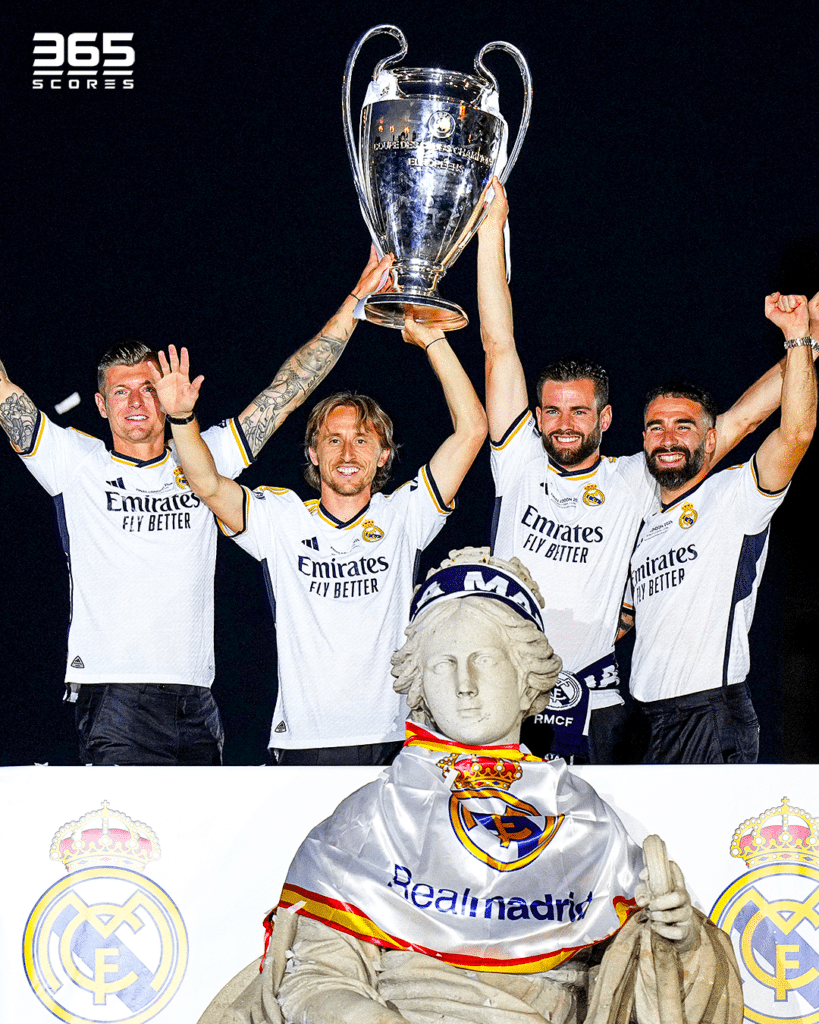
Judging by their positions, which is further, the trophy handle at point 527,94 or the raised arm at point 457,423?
the raised arm at point 457,423

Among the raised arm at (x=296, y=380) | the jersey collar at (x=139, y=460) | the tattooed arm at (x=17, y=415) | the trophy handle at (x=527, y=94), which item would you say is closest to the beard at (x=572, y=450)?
the raised arm at (x=296, y=380)

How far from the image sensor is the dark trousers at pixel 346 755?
4.54m

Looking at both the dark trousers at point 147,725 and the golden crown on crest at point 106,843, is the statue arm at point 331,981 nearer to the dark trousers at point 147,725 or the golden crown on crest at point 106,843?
the golden crown on crest at point 106,843

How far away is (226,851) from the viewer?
405 cm

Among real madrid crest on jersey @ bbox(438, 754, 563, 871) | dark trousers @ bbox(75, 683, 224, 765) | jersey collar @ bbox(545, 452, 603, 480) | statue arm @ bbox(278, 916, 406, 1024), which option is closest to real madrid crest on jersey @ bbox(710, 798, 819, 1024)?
real madrid crest on jersey @ bbox(438, 754, 563, 871)

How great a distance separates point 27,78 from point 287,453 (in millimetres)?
1621

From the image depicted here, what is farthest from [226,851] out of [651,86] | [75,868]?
[651,86]

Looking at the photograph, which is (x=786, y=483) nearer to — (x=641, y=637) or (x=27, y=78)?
(x=641, y=637)

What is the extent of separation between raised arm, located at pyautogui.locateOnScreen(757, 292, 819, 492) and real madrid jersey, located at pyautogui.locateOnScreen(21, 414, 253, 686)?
177 centimetres

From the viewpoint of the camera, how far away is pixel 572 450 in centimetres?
473

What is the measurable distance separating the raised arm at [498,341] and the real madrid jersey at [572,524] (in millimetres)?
53

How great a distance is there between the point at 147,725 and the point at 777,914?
207 centimetres

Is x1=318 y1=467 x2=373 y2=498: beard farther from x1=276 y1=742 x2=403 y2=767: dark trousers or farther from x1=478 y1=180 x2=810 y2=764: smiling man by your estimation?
x1=276 y1=742 x2=403 y2=767: dark trousers

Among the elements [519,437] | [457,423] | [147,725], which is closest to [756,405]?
[519,437]
